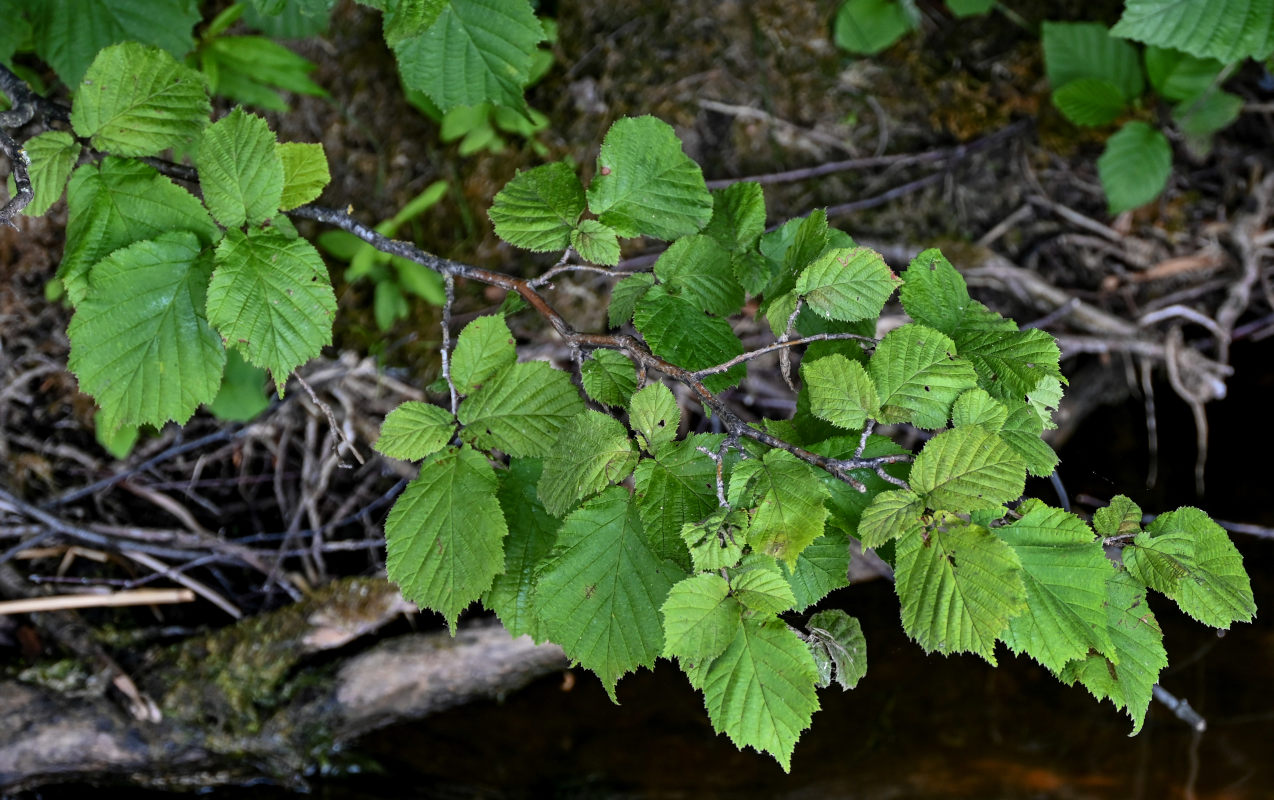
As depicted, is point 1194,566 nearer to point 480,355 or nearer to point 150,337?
point 480,355

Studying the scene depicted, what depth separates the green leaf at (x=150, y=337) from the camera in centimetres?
136

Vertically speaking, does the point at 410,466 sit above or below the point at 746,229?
below

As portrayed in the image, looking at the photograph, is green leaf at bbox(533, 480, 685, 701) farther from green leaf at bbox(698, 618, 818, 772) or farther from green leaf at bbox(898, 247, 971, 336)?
green leaf at bbox(898, 247, 971, 336)

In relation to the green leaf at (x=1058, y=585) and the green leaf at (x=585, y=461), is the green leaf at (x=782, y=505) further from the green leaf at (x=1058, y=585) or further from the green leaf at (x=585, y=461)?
the green leaf at (x=1058, y=585)

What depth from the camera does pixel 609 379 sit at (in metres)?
1.22

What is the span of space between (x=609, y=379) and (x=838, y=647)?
499mm

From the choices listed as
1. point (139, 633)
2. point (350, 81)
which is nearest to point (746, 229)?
point (350, 81)

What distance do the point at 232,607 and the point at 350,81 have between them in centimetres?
164

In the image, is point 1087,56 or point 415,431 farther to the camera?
point 1087,56

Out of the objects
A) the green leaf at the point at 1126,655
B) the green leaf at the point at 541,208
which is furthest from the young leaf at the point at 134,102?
the green leaf at the point at 1126,655

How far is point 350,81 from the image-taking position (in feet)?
8.25

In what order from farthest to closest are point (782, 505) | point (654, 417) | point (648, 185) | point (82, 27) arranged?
point (82, 27) → point (648, 185) → point (654, 417) → point (782, 505)

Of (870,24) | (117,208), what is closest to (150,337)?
(117,208)

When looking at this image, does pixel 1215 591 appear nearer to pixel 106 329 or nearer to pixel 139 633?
Result: pixel 106 329
